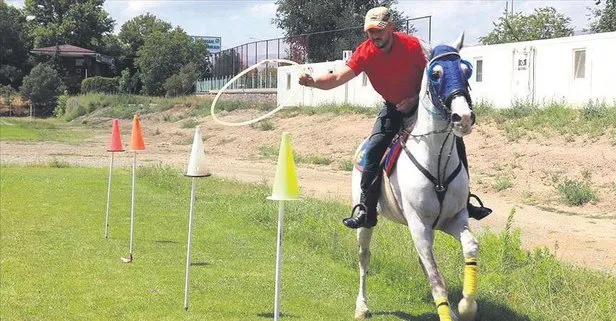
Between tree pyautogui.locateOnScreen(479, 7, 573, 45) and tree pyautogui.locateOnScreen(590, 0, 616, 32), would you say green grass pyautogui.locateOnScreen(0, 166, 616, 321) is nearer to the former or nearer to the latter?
tree pyautogui.locateOnScreen(590, 0, 616, 32)

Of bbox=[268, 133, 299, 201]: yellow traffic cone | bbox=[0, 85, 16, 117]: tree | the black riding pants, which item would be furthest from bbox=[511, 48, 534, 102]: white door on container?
bbox=[0, 85, 16, 117]: tree

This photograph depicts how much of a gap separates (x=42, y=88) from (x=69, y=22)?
2033 centimetres

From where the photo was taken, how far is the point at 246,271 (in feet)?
35.0

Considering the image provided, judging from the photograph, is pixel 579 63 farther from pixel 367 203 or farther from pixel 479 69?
pixel 367 203

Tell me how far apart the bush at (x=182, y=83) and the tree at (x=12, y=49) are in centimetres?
2006

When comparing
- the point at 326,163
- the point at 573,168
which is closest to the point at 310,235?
the point at 573,168

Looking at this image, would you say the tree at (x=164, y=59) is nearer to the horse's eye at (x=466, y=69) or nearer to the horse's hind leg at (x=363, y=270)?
the horse's hind leg at (x=363, y=270)

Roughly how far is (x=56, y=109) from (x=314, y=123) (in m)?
44.1

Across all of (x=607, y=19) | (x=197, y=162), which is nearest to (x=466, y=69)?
(x=197, y=162)

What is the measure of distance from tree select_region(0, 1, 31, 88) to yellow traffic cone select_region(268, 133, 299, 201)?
277ft

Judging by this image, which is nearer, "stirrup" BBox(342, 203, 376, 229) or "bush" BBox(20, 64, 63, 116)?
"stirrup" BBox(342, 203, 376, 229)

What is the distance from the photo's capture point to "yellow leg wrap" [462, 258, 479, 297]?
6.31 m

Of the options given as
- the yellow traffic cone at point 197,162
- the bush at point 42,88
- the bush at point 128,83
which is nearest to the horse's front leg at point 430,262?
the yellow traffic cone at point 197,162

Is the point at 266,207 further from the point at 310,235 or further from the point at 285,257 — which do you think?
the point at 285,257
